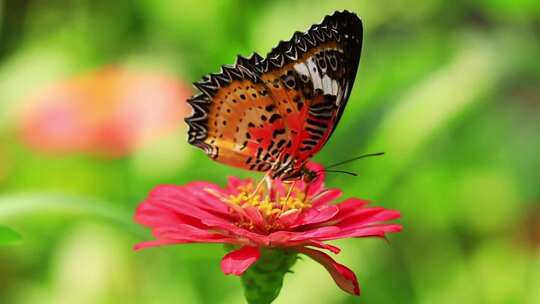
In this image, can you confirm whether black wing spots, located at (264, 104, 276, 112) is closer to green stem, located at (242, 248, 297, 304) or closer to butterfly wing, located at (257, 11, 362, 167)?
butterfly wing, located at (257, 11, 362, 167)

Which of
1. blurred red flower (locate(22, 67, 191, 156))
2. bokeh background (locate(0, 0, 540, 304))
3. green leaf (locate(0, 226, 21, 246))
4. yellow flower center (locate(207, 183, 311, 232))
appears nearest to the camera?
green leaf (locate(0, 226, 21, 246))

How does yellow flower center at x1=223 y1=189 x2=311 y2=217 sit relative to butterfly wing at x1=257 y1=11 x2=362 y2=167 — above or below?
below

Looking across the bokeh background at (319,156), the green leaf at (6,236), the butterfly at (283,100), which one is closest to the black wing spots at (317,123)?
the butterfly at (283,100)

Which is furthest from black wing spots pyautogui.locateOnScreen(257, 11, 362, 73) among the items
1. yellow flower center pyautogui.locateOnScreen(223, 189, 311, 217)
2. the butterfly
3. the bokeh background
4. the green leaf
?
the bokeh background

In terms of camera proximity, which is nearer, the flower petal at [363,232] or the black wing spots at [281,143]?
the flower petal at [363,232]

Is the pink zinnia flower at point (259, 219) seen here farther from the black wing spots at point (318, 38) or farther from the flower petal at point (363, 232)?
the black wing spots at point (318, 38)

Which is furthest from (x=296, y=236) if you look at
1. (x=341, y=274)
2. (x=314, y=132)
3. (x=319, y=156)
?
(x=319, y=156)

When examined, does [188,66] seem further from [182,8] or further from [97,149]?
[97,149]
